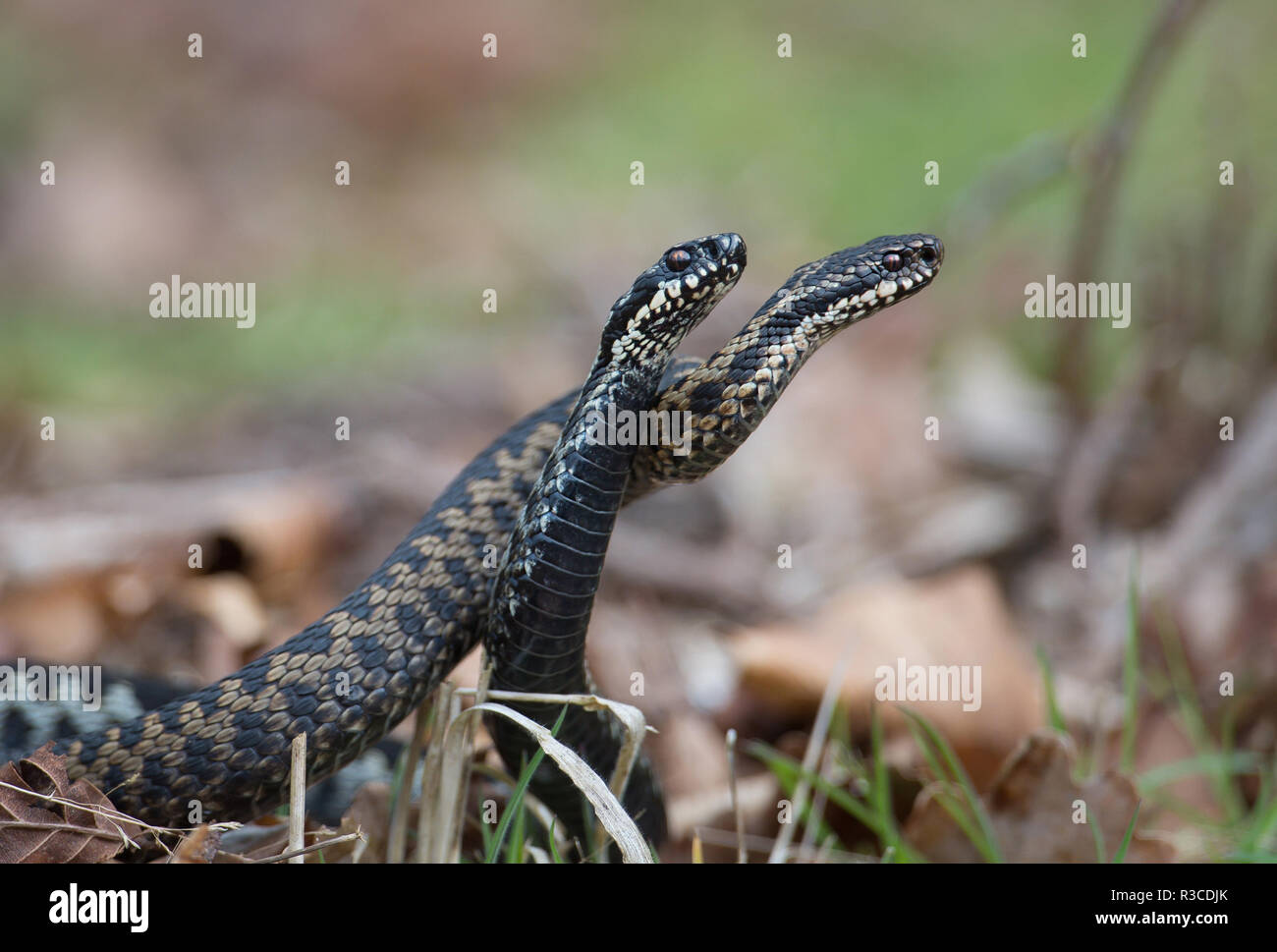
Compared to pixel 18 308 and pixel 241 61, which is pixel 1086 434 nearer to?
pixel 18 308

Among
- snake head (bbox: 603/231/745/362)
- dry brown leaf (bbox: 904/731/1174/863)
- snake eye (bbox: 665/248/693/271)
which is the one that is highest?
snake eye (bbox: 665/248/693/271)

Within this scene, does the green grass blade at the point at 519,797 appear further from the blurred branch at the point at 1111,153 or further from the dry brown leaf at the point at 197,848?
the blurred branch at the point at 1111,153

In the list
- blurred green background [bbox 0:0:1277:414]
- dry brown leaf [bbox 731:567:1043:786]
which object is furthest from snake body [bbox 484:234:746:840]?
blurred green background [bbox 0:0:1277:414]

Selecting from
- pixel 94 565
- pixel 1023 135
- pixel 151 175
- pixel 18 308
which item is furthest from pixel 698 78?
pixel 94 565

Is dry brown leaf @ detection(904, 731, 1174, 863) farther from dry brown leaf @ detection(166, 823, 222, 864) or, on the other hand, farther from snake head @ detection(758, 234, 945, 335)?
dry brown leaf @ detection(166, 823, 222, 864)

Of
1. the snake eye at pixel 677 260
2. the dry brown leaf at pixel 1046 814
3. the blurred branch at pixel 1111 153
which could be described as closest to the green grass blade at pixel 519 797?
the snake eye at pixel 677 260
